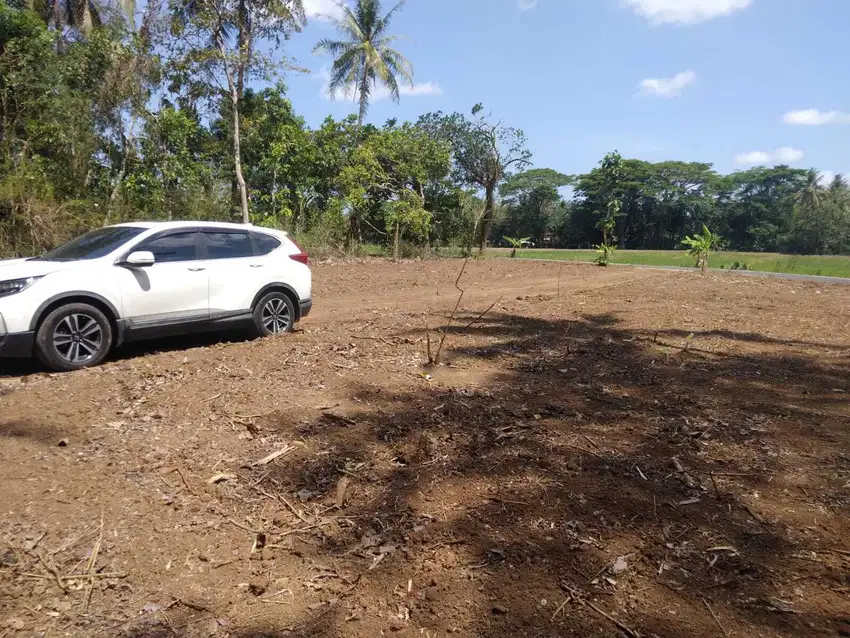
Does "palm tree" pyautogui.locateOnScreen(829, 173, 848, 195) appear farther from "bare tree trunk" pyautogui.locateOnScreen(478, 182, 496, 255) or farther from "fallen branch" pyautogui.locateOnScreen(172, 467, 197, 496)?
"fallen branch" pyautogui.locateOnScreen(172, 467, 197, 496)

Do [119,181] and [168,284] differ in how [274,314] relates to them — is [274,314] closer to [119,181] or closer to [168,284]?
[168,284]

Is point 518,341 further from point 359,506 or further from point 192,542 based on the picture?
point 192,542

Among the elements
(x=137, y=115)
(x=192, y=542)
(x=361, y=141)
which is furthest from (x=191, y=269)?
(x=361, y=141)

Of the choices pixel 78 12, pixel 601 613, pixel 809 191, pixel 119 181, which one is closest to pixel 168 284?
pixel 601 613

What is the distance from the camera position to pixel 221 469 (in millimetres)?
4008

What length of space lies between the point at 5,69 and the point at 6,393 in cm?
1229

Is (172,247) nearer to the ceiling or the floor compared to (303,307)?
nearer to the ceiling

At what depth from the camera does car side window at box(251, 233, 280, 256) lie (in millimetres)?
8031

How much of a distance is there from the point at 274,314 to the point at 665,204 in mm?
64900

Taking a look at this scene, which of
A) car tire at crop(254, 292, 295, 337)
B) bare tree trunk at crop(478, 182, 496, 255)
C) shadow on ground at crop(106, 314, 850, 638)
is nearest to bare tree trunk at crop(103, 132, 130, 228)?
car tire at crop(254, 292, 295, 337)

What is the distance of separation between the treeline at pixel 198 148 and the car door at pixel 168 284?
8443 millimetres

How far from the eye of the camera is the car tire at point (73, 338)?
5.98 meters

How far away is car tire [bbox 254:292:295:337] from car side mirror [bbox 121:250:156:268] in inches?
60.7

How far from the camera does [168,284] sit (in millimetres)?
6930
